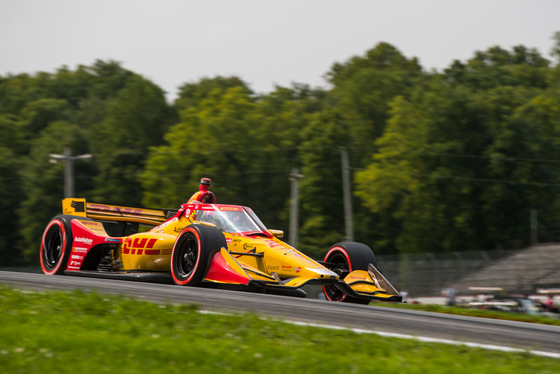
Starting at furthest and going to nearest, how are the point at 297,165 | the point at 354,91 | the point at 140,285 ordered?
1. the point at 354,91
2. the point at 297,165
3. the point at 140,285

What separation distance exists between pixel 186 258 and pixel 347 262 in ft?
8.99

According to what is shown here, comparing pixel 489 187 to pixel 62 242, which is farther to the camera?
pixel 489 187

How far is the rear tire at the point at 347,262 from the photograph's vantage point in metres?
13.9

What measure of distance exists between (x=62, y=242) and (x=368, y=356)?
33.1ft

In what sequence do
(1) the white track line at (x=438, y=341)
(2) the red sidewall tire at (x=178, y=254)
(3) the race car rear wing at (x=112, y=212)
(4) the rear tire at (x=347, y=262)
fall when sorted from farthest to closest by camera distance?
(3) the race car rear wing at (x=112, y=212) < (4) the rear tire at (x=347, y=262) < (2) the red sidewall tire at (x=178, y=254) < (1) the white track line at (x=438, y=341)

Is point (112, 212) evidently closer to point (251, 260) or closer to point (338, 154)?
point (251, 260)

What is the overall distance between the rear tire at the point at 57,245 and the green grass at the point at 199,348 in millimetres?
6902

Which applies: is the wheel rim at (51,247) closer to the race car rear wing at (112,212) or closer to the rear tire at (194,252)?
the race car rear wing at (112,212)

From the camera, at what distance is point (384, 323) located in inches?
360

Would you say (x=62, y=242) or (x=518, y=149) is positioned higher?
(x=518, y=149)

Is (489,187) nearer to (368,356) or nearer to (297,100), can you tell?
(297,100)

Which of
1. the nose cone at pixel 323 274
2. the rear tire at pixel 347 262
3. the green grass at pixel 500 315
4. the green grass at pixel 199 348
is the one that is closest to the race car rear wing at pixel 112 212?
the rear tire at pixel 347 262

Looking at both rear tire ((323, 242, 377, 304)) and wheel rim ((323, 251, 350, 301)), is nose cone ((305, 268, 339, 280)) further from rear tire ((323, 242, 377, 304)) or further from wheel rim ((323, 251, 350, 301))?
wheel rim ((323, 251, 350, 301))

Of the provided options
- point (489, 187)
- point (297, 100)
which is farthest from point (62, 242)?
point (297, 100)
